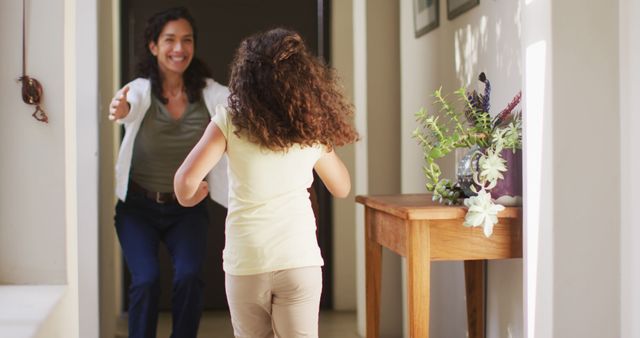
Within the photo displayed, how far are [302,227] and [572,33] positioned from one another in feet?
2.71

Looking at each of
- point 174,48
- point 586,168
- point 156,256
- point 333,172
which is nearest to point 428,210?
point 333,172

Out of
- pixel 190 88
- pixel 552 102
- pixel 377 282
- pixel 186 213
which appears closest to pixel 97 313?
pixel 186 213

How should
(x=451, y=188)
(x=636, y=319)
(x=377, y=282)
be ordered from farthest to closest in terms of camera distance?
(x=377, y=282)
(x=451, y=188)
(x=636, y=319)

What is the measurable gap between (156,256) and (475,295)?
48.5 inches

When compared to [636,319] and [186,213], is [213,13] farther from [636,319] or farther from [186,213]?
[636,319]

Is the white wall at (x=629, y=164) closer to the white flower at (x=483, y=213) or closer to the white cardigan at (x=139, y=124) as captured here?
the white flower at (x=483, y=213)

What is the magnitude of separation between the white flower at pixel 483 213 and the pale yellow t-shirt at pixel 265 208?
491 mm

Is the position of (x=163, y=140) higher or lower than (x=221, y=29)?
lower

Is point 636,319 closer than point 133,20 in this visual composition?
Yes

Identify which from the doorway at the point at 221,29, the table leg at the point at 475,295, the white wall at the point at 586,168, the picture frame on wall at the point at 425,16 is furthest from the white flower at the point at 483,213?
the doorway at the point at 221,29

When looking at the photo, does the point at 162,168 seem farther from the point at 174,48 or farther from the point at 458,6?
the point at 458,6

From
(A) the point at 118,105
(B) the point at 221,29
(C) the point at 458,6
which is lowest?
(A) the point at 118,105

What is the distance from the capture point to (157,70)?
12.2ft

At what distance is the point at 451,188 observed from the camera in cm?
279
